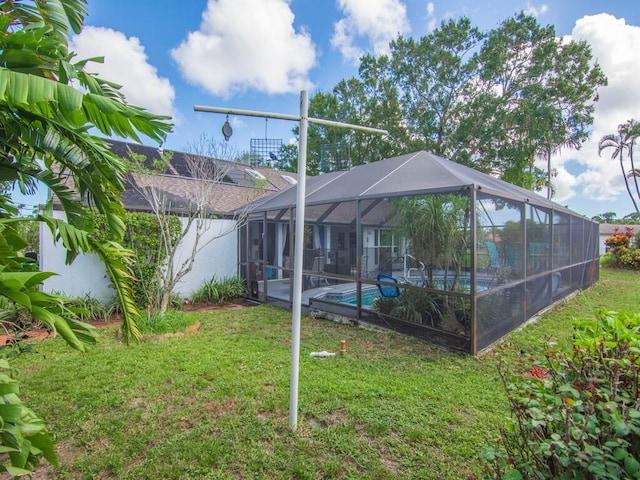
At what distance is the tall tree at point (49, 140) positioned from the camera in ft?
5.04

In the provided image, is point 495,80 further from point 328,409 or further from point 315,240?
point 328,409

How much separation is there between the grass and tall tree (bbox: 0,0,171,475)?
0.85 meters

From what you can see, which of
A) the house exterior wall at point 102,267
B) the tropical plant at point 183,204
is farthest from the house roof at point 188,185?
the house exterior wall at point 102,267

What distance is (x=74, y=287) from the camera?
7645 millimetres

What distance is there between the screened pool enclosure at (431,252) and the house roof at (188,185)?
5.58 feet

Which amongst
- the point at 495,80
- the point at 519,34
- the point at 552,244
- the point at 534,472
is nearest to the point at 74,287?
the point at 534,472

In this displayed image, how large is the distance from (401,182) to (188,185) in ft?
27.1

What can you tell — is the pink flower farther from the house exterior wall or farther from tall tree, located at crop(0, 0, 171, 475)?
the house exterior wall

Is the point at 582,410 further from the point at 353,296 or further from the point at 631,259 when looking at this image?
the point at 631,259

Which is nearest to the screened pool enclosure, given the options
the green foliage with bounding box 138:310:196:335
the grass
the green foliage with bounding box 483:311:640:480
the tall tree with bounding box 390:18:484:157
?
the grass

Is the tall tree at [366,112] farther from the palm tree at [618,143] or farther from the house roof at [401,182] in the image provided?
the palm tree at [618,143]

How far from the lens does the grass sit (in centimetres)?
260

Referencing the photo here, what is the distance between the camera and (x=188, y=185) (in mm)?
11555

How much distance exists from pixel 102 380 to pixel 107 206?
2636 mm
